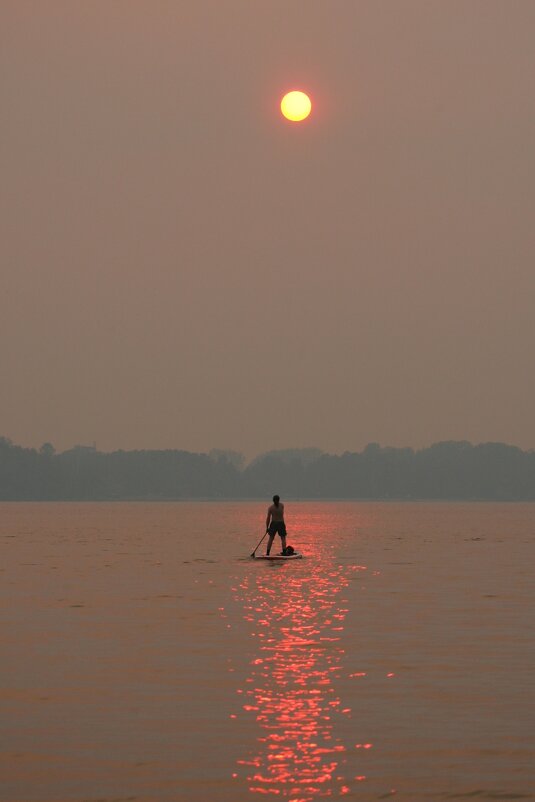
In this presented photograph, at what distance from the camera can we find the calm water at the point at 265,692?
46.7 ft

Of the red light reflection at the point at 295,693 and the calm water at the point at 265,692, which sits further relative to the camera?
the calm water at the point at 265,692

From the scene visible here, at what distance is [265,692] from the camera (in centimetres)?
1923

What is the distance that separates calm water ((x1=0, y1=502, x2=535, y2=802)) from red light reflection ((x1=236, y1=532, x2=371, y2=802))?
4 cm

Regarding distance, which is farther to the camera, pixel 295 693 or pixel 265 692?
pixel 265 692

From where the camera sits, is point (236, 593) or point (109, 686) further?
point (236, 593)

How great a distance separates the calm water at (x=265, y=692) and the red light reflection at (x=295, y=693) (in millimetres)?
41

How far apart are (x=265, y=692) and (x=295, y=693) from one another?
47 centimetres

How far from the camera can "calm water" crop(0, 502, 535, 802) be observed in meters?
14.2

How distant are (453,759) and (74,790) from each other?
437 cm

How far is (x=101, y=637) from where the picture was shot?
2634 centimetres

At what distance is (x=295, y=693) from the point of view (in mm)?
19062

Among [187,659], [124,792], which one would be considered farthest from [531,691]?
[124,792]

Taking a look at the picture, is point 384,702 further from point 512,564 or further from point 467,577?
point 512,564

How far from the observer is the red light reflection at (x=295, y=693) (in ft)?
46.3
